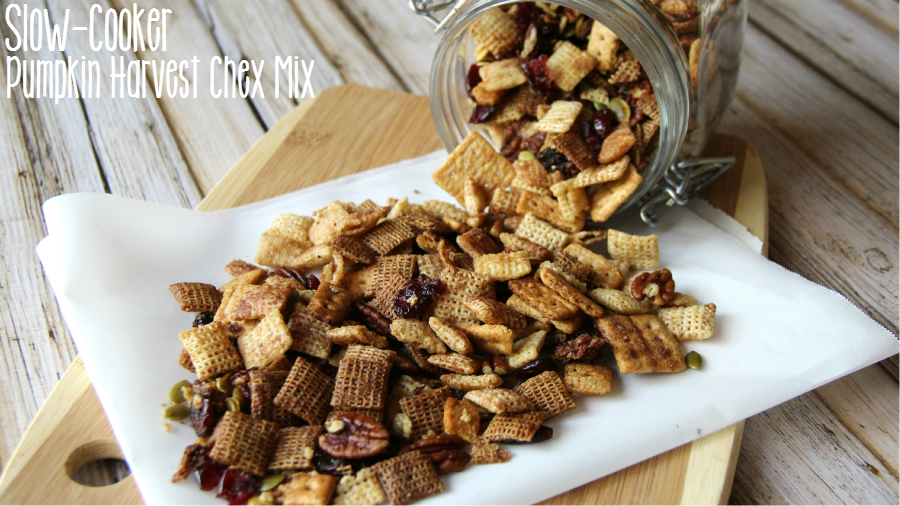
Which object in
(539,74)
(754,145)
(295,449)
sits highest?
(539,74)

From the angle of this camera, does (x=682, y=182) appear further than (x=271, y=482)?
Yes

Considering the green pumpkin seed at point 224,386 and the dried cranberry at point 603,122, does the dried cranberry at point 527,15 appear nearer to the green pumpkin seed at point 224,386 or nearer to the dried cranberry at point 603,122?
the dried cranberry at point 603,122

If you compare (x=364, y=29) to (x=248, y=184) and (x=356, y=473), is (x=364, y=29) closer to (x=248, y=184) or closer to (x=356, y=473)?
(x=248, y=184)

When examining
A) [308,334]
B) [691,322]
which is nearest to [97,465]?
[308,334]

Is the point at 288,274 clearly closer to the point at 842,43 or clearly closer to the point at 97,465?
the point at 97,465

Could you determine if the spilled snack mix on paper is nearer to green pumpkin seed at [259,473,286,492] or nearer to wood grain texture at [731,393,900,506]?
green pumpkin seed at [259,473,286,492]

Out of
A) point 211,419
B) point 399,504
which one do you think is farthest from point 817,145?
point 211,419
